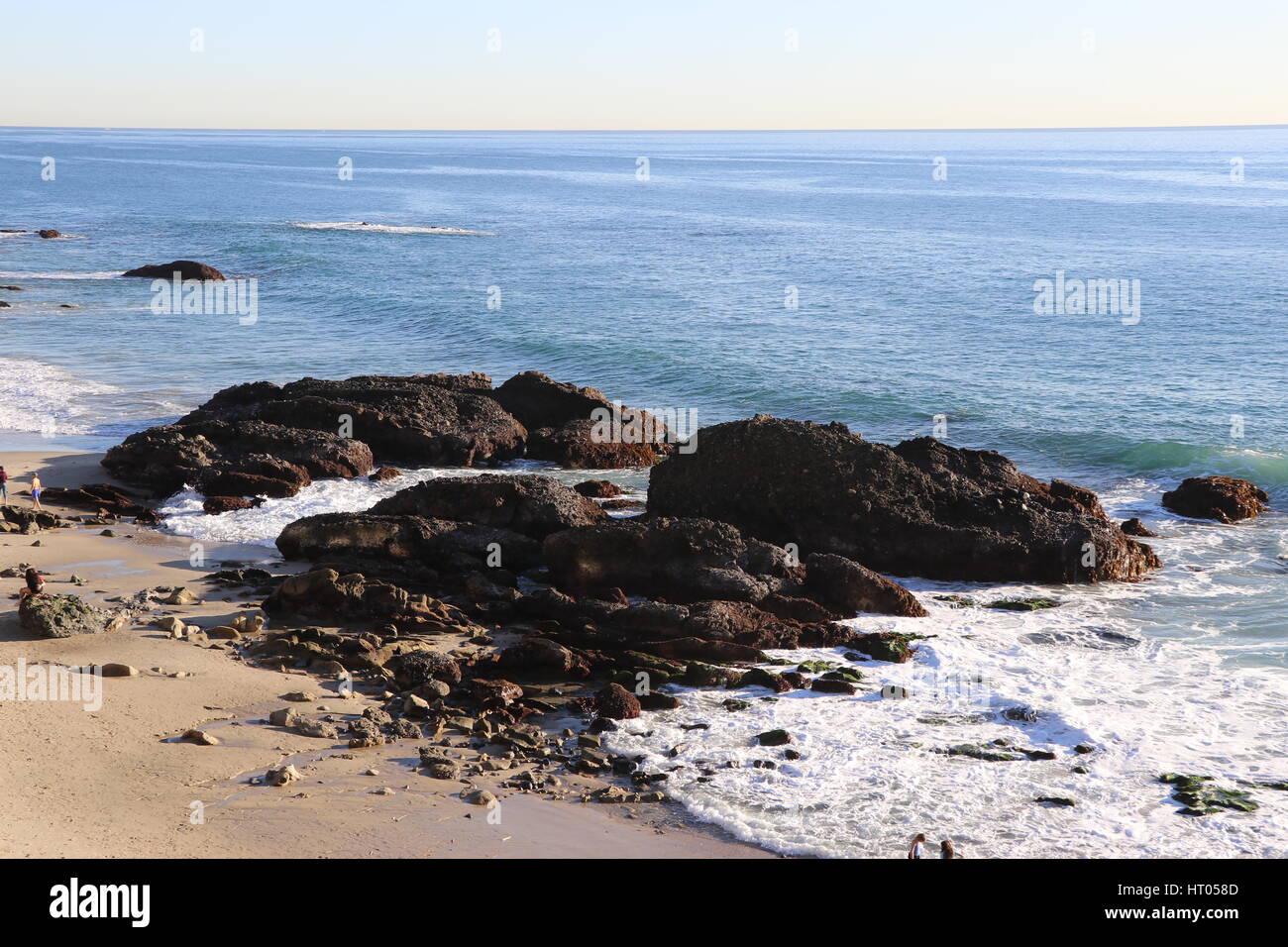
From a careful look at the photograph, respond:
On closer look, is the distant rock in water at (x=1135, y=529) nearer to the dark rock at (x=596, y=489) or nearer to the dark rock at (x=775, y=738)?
the dark rock at (x=596, y=489)

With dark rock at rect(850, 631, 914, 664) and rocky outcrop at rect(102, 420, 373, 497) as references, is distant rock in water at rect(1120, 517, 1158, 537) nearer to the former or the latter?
dark rock at rect(850, 631, 914, 664)

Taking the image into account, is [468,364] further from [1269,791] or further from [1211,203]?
[1211,203]

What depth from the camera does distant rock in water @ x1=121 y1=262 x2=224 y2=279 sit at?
5769cm

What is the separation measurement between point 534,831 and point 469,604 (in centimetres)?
652

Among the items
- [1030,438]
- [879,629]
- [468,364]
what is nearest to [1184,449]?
[1030,438]

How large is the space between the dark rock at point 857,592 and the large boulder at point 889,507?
6.55ft

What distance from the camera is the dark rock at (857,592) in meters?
17.8

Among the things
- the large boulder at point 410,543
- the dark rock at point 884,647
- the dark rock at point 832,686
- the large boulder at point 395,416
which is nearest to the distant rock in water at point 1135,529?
the dark rock at point 884,647

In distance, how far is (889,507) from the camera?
20.2 meters

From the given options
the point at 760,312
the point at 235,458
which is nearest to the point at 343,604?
the point at 235,458

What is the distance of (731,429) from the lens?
70.9 feet

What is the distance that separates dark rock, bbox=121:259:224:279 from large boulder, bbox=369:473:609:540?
1659 inches

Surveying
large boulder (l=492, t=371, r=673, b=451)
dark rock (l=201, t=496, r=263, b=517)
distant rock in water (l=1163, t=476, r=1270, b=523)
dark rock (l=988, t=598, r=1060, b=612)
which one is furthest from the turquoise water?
dark rock (l=988, t=598, r=1060, b=612)

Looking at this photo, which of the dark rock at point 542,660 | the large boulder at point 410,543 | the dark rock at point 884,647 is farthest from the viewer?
the large boulder at point 410,543
